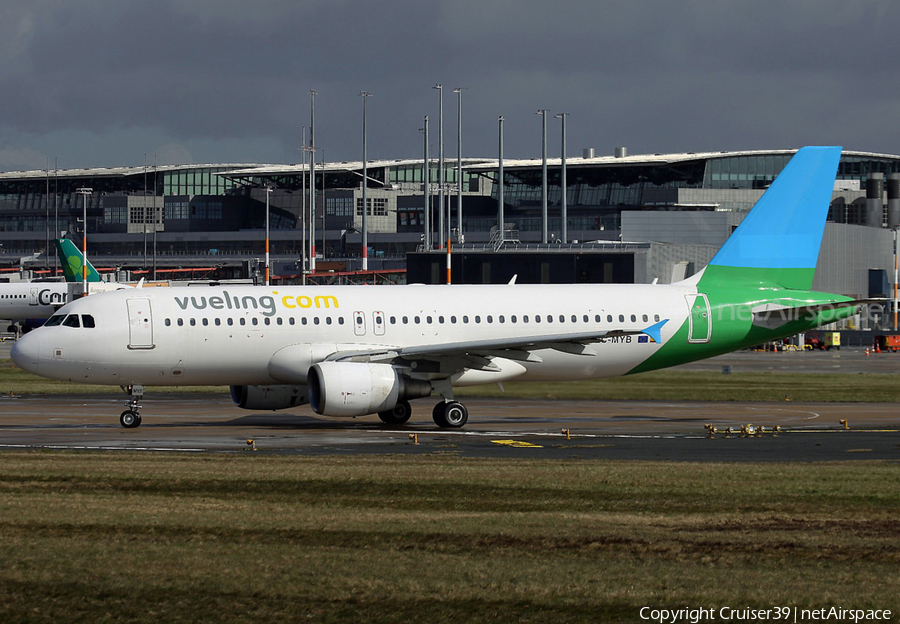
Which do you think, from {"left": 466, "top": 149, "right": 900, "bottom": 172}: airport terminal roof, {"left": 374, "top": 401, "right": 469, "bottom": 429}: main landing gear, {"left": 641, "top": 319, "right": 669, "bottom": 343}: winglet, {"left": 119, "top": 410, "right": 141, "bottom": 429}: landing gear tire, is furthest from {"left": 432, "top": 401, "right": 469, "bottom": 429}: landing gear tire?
{"left": 466, "top": 149, "right": 900, "bottom": 172}: airport terminal roof

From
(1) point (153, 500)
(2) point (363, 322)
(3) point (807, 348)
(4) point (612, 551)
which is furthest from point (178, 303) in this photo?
(3) point (807, 348)

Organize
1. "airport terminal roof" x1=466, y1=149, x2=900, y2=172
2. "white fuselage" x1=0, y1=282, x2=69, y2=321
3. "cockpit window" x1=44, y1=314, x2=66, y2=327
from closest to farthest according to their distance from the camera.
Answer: "cockpit window" x1=44, y1=314, x2=66, y2=327 < "white fuselage" x1=0, y1=282, x2=69, y2=321 < "airport terminal roof" x1=466, y1=149, x2=900, y2=172

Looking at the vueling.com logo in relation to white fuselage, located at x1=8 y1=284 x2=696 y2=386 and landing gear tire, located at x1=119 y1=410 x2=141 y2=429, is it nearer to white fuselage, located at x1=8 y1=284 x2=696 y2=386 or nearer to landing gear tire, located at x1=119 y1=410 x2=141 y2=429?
white fuselage, located at x1=8 y1=284 x2=696 y2=386

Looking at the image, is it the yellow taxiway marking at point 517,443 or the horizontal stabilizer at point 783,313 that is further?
the horizontal stabilizer at point 783,313

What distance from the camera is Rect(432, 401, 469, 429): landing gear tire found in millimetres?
35719

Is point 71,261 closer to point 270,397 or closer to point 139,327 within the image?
point 139,327

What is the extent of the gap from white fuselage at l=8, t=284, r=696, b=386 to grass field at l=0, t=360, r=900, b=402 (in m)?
2.26

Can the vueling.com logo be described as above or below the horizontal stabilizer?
above

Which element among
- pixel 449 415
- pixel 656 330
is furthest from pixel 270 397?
pixel 656 330

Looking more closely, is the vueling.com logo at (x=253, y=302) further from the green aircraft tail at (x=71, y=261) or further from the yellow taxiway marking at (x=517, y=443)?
the green aircraft tail at (x=71, y=261)

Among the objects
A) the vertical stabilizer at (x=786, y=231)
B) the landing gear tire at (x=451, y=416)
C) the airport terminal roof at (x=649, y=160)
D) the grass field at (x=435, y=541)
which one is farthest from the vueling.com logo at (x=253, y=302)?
the airport terminal roof at (x=649, y=160)

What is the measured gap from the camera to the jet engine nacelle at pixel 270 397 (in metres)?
37.4

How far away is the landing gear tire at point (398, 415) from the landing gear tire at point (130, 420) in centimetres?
751

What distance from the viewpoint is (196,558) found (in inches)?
581
